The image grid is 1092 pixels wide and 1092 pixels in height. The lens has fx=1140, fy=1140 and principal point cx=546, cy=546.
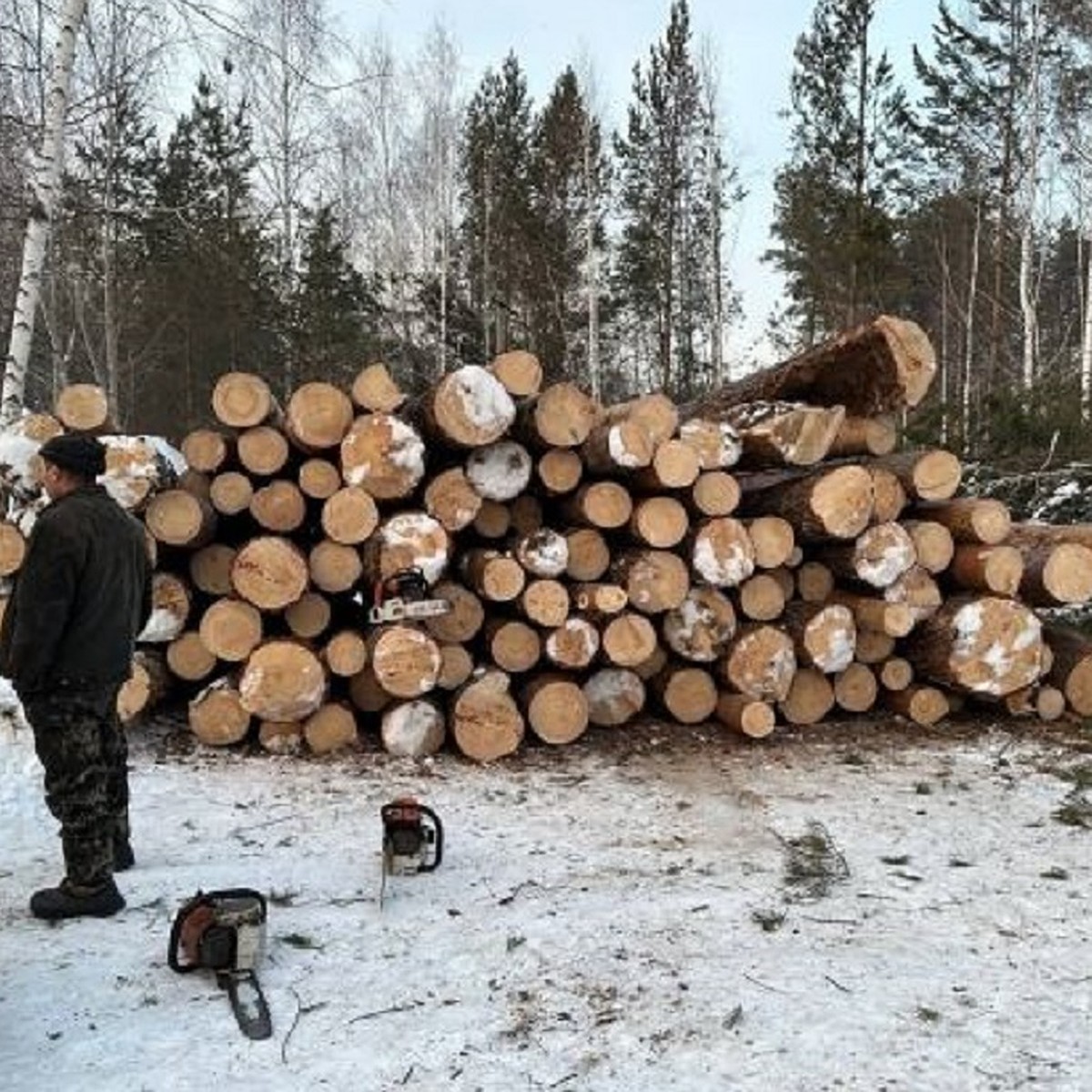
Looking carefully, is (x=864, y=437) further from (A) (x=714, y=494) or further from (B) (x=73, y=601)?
(B) (x=73, y=601)

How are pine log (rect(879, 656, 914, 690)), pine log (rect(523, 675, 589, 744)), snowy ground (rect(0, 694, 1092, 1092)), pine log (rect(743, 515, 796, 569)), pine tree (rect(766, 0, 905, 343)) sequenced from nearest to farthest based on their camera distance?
snowy ground (rect(0, 694, 1092, 1092))
pine log (rect(523, 675, 589, 744))
pine log (rect(743, 515, 796, 569))
pine log (rect(879, 656, 914, 690))
pine tree (rect(766, 0, 905, 343))

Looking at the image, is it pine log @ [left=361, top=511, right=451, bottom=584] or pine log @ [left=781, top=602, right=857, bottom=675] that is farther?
pine log @ [left=781, top=602, right=857, bottom=675]

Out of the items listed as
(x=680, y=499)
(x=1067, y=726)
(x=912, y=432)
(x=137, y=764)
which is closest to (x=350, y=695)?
(x=137, y=764)

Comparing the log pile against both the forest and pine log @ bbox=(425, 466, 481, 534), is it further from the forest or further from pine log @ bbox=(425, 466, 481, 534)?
the forest

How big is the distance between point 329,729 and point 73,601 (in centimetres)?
220

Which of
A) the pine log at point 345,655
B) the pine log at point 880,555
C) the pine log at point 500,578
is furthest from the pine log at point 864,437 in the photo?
the pine log at point 345,655

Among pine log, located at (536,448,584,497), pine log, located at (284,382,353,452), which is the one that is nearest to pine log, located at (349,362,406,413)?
pine log, located at (284,382,353,452)

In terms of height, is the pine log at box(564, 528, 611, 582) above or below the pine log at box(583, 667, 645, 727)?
above

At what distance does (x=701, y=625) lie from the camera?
643cm

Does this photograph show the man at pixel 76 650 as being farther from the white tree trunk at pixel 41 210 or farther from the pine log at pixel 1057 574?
the pine log at pixel 1057 574

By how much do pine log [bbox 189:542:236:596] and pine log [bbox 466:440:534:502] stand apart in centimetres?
145

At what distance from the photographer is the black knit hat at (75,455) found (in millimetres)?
4242

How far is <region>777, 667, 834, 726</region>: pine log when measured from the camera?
6688 mm

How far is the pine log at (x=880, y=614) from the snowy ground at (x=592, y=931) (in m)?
0.76
